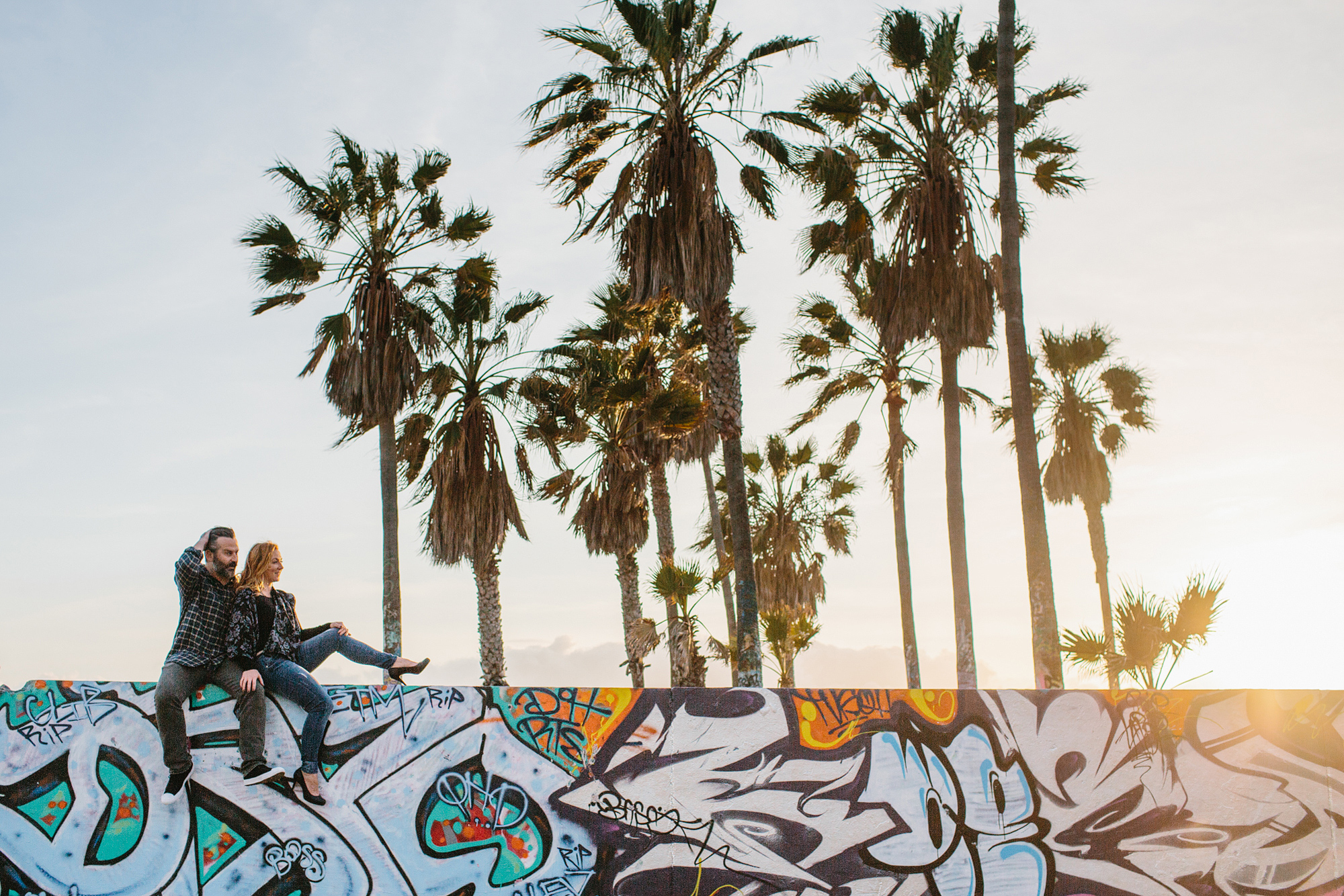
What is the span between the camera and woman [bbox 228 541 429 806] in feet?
21.3

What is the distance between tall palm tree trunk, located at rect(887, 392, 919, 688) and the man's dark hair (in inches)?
659

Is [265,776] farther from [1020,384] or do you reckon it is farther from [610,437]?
[610,437]

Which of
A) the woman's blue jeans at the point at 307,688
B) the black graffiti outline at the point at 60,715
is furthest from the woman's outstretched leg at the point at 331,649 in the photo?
the black graffiti outline at the point at 60,715

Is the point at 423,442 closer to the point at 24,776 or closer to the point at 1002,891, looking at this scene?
the point at 24,776

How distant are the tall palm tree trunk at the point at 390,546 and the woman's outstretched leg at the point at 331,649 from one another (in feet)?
41.2

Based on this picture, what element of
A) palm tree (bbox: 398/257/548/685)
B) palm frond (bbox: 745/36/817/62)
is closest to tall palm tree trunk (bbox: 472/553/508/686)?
palm tree (bbox: 398/257/548/685)

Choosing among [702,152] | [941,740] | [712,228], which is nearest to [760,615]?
[712,228]

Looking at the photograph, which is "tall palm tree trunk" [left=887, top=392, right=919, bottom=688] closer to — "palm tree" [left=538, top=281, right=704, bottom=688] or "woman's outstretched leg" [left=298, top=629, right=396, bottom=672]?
"palm tree" [left=538, top=281, right=704, bottom=688]

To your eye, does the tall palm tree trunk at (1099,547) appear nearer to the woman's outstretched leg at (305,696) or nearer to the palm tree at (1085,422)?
the palm tree at (1085,422)

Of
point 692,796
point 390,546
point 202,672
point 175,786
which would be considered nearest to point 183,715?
point 202,672

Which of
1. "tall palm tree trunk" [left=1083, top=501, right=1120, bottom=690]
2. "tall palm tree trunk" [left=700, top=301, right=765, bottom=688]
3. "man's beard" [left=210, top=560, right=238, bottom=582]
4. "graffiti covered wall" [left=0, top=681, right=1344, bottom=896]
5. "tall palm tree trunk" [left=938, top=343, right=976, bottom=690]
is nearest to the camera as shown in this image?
"graffiti covered wall" [left=0, top=681, right=1344, bottom=896]

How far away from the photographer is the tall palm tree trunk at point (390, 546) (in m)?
19.2

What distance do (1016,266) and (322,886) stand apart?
11.1 m

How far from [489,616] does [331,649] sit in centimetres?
1611
